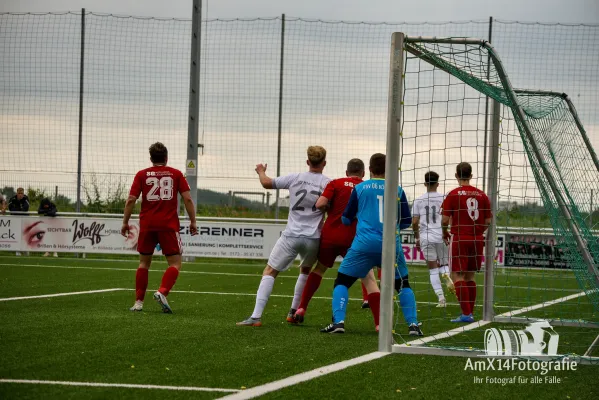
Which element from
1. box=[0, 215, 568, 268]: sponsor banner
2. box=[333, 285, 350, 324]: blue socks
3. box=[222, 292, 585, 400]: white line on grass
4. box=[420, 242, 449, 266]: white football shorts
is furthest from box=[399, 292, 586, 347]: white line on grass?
box=[0, 215, 568, 268]: sponsor banner

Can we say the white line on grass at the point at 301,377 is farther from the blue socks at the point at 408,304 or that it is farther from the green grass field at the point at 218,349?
the blue socks at the point at 408,304

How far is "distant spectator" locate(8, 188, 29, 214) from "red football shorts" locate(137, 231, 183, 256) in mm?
13094

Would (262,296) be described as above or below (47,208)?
below

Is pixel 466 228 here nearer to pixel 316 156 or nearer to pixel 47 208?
pixel 316 156

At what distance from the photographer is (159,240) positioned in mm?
10336

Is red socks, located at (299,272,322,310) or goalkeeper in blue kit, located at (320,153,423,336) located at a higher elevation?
goalkeeper in blue kit, located at (320,153,423,336)

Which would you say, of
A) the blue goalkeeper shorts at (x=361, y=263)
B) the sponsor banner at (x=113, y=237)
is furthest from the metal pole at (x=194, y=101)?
the blue goalkeeper shorts at (x=361, y=263)

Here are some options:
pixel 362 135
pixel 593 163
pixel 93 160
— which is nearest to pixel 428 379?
pixel 593 163

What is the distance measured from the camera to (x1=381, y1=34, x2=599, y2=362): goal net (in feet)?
24.8

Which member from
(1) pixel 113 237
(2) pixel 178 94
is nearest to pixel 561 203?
(2) pixel 178 94

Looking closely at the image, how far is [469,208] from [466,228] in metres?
0.28

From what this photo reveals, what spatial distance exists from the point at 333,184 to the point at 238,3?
14134mm

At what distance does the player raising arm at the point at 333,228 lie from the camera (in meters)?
9.17

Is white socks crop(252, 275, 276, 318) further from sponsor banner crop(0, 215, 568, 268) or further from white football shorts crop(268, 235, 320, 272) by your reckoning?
sponsor banner crop(0, 215, 568, 268)
